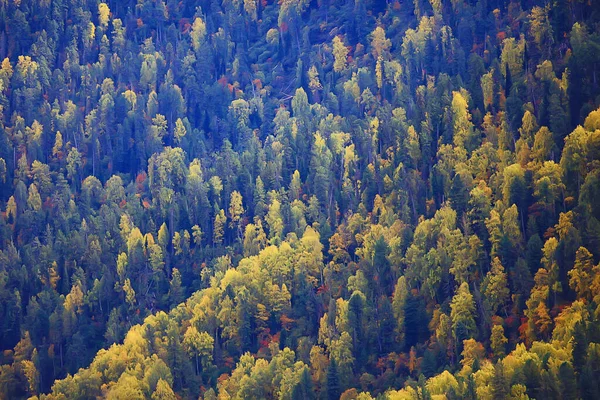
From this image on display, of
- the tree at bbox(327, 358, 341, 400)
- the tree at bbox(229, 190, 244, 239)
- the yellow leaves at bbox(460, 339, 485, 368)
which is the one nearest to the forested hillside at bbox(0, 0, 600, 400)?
the tree at bbox(327, 358, 341, 400)

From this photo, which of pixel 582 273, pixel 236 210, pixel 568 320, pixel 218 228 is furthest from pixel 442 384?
pixel 236 210

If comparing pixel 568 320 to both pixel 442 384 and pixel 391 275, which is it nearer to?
pixel 442 384

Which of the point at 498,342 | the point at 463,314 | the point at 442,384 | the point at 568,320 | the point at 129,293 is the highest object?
the point at 129,293

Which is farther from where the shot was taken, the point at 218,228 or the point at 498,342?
the point at 218,228

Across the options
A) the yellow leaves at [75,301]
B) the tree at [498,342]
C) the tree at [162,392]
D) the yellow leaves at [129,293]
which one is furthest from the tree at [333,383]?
the yellow leaves at [75,301]

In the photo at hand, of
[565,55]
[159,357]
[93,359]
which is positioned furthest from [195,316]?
[565,55]

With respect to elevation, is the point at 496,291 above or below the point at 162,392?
below

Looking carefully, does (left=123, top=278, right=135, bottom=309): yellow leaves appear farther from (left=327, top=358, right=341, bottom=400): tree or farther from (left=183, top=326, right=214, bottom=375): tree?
(left=327, top=358, right=341, bottom=400): tree

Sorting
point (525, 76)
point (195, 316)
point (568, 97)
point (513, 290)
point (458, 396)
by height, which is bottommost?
point (458, 396)

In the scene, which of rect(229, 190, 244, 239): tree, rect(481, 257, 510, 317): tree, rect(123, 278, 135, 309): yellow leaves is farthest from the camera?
rect(229, 190, 244, 239): tree

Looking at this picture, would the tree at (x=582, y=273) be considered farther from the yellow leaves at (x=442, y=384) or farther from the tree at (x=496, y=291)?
the yellow leaves at (x=442, y=384)

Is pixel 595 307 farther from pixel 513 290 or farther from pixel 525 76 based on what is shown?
pixel 525 76
